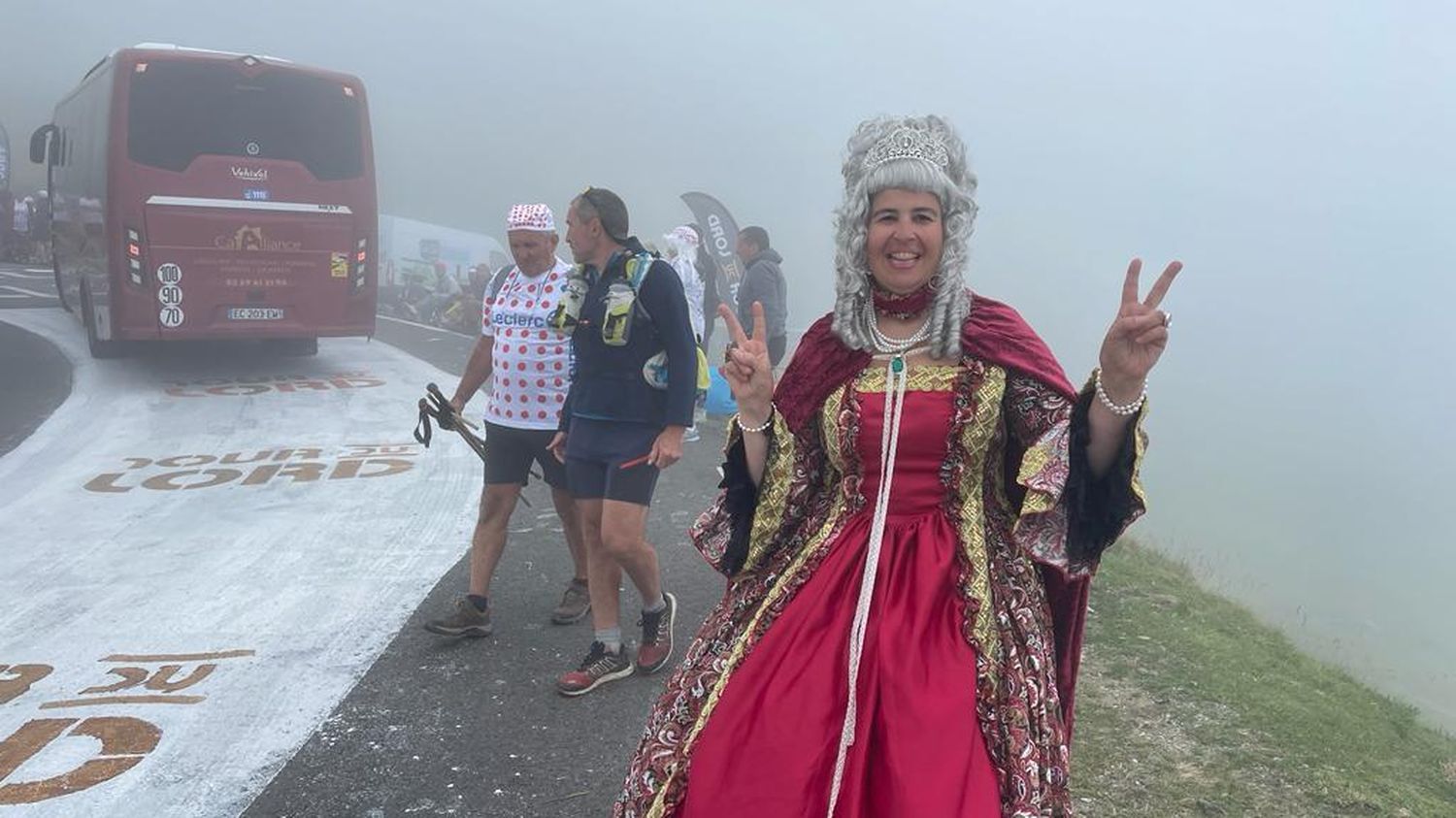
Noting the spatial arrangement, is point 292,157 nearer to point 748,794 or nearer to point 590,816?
point 590,816

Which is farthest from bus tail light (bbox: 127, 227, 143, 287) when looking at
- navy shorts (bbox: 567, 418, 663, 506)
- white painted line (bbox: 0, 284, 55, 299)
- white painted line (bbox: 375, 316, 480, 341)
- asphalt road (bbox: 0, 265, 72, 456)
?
white painted line (bbox: 0, 284, 55, 299)

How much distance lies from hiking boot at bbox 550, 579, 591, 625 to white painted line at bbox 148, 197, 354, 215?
792 cm

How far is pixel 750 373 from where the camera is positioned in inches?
102

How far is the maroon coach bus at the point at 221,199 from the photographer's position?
439 inches

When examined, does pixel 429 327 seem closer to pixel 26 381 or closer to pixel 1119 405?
pixel 26 381

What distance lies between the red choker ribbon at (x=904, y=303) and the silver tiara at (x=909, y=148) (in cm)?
28

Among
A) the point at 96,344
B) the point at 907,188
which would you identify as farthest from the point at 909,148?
the point at 96,344

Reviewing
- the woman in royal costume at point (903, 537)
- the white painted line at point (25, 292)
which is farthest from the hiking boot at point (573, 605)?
the white painted line at point (25, 292)

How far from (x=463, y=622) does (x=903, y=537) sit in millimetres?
3104

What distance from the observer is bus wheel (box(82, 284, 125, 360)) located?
12.6m

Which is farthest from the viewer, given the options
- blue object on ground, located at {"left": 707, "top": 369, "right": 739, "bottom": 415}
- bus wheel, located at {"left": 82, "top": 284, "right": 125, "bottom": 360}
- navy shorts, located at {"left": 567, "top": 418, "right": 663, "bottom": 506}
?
bus wheel, located at {"left": 82, "top": 284, "right": 125, "bottom": 360}

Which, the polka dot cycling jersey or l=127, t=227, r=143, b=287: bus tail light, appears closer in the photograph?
the polka dot cycling jersey

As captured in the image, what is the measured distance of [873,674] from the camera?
2.17m

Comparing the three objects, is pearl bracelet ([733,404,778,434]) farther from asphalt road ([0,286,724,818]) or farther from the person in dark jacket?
the person in dark jacket
